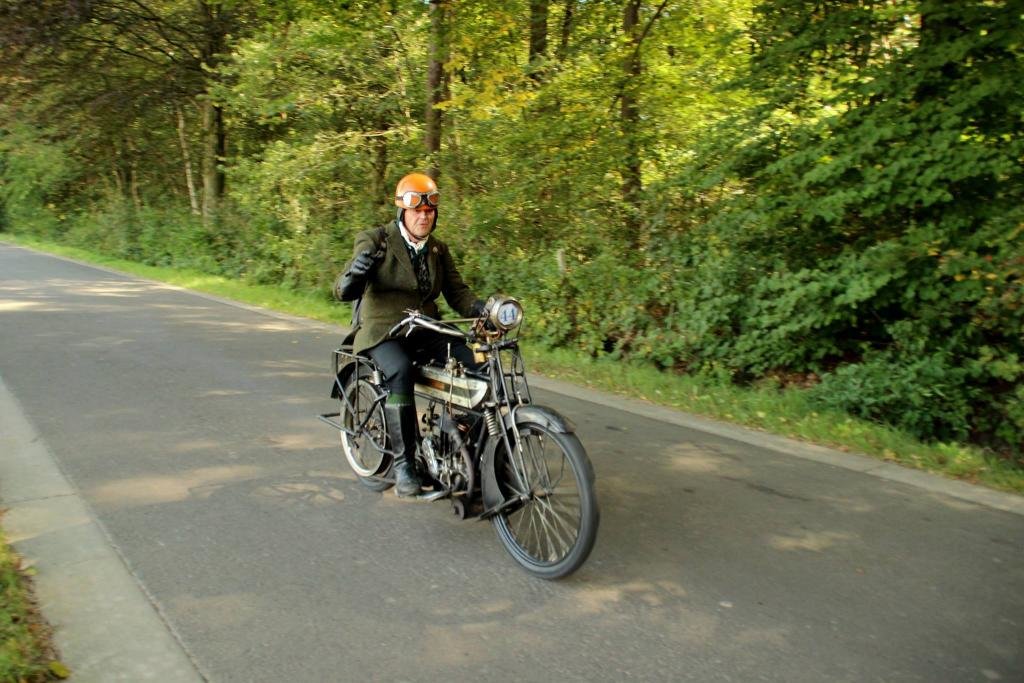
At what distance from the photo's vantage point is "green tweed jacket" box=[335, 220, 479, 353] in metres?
4.85

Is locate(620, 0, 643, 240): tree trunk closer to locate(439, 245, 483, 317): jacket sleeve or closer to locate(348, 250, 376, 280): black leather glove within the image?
locate(439, 245, 483, 317): jacket sleeve

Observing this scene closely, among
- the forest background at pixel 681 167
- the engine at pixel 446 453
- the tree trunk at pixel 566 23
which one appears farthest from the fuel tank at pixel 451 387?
the tree trunk at pixel 566 23

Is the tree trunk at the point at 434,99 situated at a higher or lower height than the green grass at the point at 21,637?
higher

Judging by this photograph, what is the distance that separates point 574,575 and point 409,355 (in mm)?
1678

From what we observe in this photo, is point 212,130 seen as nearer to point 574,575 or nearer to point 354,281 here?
point 354,281

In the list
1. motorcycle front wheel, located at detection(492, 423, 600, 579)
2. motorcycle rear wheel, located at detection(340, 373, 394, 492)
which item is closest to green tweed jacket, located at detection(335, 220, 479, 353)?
motorcycle rear wheel, located at detection(340, 373, 394, 492)

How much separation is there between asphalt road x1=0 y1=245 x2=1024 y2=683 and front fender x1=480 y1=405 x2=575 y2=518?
0.29m

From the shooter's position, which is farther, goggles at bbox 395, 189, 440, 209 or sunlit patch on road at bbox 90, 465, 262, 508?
sunlit patch on road at bbox 90, 465, 262, 508

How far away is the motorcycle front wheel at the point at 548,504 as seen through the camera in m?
3.86

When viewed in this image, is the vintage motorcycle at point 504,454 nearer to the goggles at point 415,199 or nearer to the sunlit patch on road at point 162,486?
the goggles at point 415,199

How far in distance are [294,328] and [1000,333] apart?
9079 mm

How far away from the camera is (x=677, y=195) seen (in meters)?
10.5

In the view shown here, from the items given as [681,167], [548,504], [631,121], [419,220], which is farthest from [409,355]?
[631,121]

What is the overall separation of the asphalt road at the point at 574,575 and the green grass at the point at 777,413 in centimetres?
60
